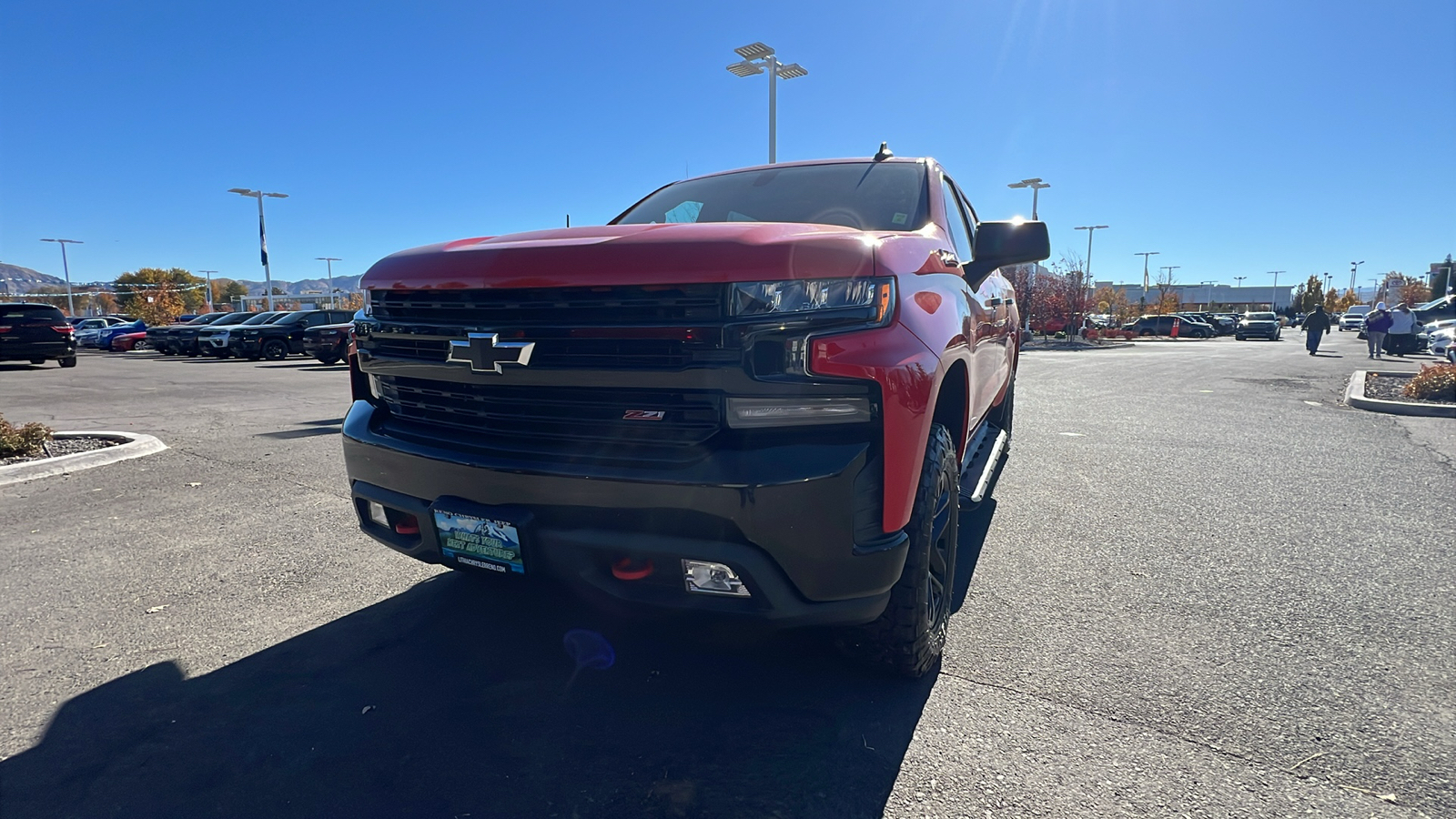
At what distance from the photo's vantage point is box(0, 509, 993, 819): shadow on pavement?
1.97 meters

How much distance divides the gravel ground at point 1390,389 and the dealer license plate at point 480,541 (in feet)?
36.7

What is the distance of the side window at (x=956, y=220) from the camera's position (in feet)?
11.8

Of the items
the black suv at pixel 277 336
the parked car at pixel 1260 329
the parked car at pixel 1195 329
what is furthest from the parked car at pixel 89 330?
the parked car at pixel 1195 329

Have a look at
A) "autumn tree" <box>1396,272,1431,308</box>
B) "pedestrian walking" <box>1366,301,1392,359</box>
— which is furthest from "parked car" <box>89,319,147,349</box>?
"autumn tree" <box>1396,272,1431,308</box>

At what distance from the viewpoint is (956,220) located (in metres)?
3.90

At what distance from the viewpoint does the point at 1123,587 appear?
11.2 feet

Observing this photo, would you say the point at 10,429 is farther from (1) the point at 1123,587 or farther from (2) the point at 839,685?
(1) the point at 1123,587

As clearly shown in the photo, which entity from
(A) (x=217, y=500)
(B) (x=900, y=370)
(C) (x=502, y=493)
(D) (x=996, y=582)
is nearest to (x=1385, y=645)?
(D) (x=996, y=582)

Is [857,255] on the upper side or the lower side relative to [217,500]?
upper

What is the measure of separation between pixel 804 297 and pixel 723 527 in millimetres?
630

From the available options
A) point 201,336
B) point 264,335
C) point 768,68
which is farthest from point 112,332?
point 768,68

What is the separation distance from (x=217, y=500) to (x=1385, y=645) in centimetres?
592

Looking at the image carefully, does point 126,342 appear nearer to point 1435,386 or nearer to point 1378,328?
point 1435,386

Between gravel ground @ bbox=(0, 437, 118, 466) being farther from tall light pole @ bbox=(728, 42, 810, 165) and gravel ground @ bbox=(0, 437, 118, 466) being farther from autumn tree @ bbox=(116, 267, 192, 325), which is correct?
autumn tree @ bbox=(116, 267, 192, 325)
